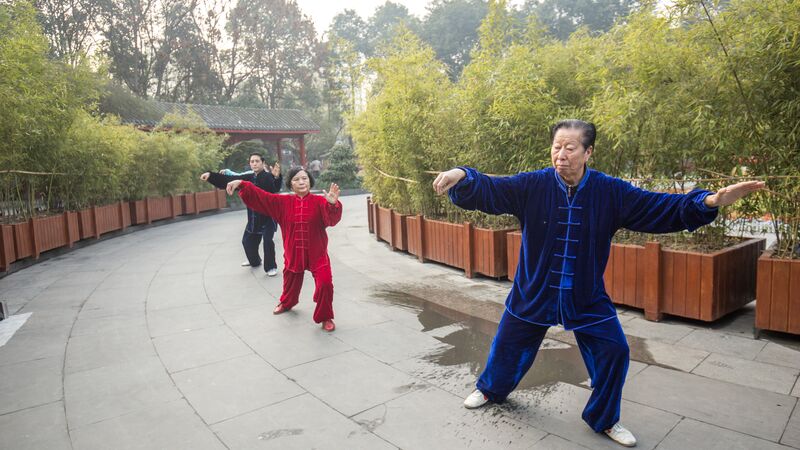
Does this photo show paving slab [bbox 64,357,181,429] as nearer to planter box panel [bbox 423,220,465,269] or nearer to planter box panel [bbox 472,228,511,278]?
planter box panel [bbox 472,228,511,278]

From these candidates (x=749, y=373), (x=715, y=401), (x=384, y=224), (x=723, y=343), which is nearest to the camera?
(x=715, y=401)

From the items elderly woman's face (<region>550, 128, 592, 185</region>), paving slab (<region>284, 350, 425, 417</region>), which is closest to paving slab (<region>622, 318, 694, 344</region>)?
paving slab (<region>284, 350, 425, 417</region>)

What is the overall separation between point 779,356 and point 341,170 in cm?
1854

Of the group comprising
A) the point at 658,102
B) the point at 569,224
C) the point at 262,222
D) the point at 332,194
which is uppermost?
the point at 658,102

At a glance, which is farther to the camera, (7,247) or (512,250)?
(7,247)

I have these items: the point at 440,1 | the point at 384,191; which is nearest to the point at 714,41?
the point at 384,191

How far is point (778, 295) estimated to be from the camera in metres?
3.42

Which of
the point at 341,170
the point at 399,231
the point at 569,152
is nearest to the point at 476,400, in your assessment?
the point at 569,152

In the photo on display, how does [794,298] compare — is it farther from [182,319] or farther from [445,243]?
[182,319]

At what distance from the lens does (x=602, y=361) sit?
7.64 feet

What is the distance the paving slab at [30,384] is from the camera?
9.68 feet

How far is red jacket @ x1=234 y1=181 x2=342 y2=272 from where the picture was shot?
13.9ft

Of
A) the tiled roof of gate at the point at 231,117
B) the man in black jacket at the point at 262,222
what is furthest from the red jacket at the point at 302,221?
the tiled roof of gate at the point at 231,117

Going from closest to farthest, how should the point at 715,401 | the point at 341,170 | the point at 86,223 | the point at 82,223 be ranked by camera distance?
the point at 715,401, the point at 82,223, the point at 86,223, the point at 341,170
